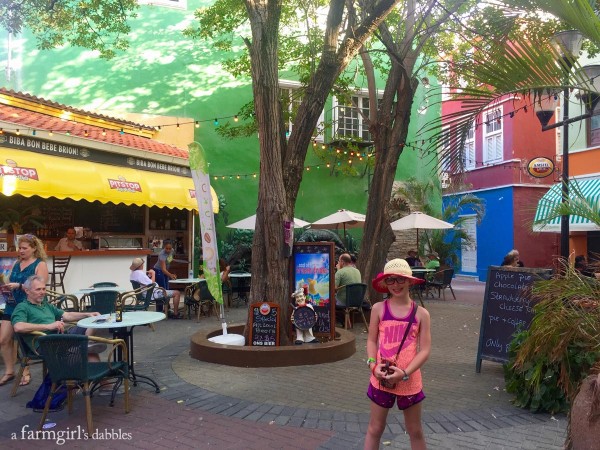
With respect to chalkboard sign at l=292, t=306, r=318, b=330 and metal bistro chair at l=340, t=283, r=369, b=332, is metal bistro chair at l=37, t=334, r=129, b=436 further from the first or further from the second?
metal bistro chair at l=340, t=283, r=369, b=332

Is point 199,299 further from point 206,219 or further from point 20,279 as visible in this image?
point 20,279

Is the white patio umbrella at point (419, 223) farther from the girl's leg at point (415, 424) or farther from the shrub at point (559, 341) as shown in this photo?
the girl's leg at point (415, 424)

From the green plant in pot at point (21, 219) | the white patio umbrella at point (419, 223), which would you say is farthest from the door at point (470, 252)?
the green plant in pot at point (21, 219)

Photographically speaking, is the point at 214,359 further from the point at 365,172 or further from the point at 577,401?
the point at 365,172

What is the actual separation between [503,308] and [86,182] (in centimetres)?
903

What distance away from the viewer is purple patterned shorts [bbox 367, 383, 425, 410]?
333 centimetres

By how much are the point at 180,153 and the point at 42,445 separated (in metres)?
12.1

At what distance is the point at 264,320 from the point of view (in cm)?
710

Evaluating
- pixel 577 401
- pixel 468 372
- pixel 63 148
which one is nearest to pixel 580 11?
pixel 577 401

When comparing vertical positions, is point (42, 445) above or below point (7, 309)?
below

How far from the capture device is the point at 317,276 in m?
7.96

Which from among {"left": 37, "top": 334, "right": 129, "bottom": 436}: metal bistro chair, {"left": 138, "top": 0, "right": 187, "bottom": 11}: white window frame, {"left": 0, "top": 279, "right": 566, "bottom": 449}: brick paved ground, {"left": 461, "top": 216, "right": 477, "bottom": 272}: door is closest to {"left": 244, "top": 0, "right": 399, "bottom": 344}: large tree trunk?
{"left": 0, "top": 279, "right": 566, "bottom": 449}: brick paved ground

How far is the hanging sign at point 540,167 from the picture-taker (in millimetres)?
16953

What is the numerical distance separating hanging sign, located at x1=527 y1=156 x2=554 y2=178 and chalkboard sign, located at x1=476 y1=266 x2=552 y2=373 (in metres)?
11.7
